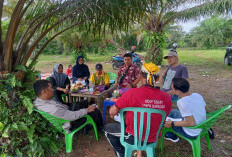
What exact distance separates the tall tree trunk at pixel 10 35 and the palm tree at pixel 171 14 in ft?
13.9

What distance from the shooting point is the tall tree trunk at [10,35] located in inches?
85.5

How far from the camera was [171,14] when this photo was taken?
8.37 metres

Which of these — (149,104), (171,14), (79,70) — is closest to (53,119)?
(149,104)

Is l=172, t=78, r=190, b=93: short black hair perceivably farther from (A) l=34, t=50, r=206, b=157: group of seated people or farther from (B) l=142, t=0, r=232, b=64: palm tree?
(B) l=142, t=0, r=232, b=64: palm tree

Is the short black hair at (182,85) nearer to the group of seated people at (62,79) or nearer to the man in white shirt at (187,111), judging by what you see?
the man in white shirt at (187,111)

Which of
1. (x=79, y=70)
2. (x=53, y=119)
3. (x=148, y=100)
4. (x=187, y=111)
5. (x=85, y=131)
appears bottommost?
(x=85, y=131)

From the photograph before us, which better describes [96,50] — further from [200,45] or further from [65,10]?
[65,10]

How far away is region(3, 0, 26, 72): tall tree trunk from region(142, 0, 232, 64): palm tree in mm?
4223

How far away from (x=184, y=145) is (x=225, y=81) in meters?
5.58

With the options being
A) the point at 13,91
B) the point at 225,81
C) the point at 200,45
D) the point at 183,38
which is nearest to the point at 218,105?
the point at 225,81

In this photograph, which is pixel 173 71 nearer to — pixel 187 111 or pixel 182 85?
pixel 182 85

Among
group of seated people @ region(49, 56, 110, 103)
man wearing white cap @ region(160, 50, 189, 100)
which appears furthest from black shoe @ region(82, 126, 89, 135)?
man wearing white cap @ region(160, 50, 189, 100)

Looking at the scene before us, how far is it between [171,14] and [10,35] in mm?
7945

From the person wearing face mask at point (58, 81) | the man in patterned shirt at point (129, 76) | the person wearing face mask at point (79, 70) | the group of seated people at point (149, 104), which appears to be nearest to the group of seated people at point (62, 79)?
the person wearing face mask at point (58, 81)
